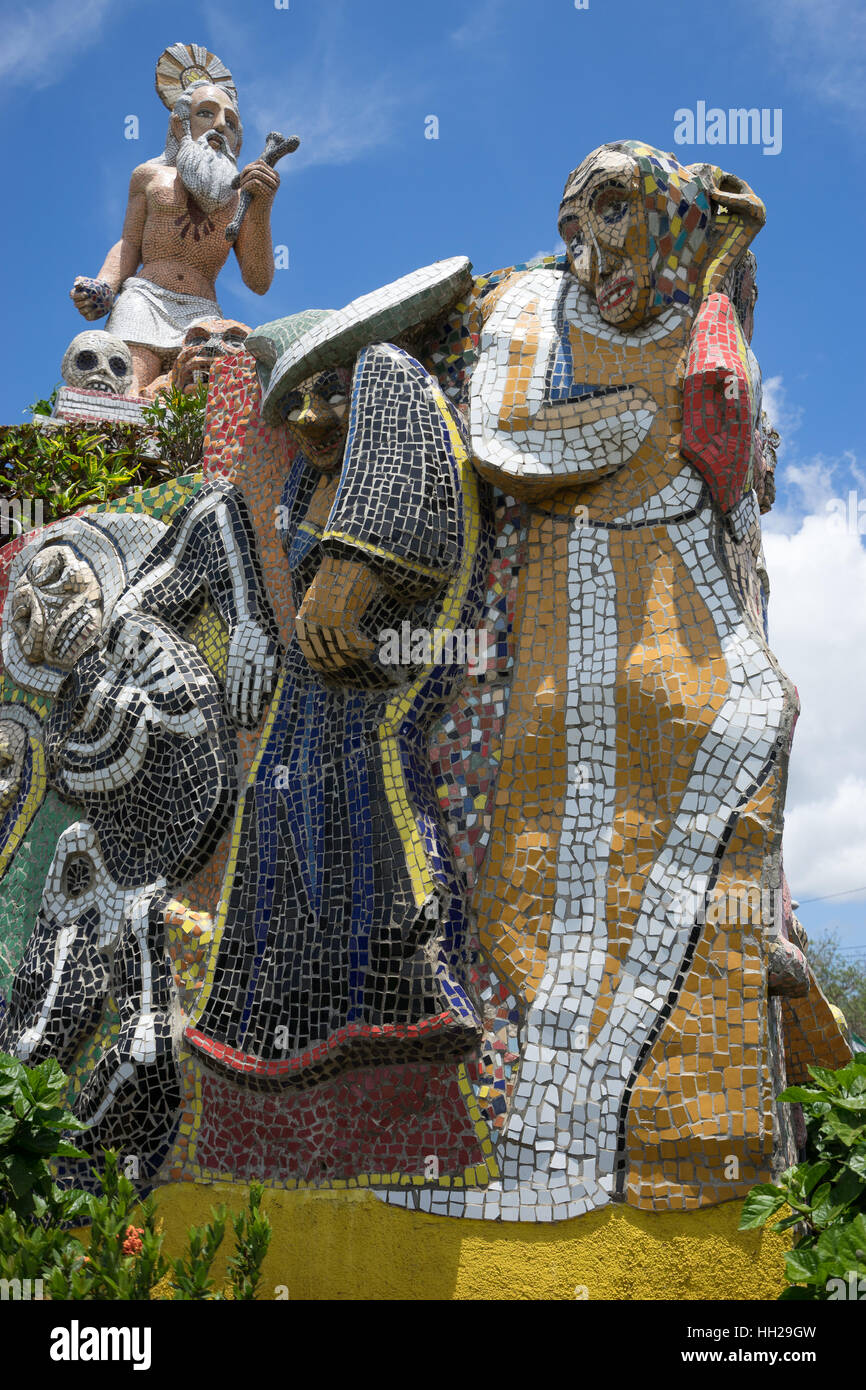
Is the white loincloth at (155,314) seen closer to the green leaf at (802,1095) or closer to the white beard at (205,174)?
the white beard at (205,174)

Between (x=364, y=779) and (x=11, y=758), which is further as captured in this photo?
(x=11, y=758)

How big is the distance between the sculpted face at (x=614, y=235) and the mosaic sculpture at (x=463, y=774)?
1cm

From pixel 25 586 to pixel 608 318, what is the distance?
3.38 meters

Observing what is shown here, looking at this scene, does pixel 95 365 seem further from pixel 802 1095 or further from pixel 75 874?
pixel 802 1095

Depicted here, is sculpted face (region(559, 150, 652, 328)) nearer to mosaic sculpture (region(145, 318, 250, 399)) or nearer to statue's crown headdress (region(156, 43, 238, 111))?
mosaic sculpture (region(145, 318, 250, 399))

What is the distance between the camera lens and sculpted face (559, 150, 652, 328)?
5699 millimetres

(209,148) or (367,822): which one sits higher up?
(209,148)

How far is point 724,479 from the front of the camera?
5.62m

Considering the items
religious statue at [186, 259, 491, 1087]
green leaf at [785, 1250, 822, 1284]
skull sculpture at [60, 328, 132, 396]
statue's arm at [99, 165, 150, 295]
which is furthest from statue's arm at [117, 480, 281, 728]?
statue's arm at [99, 165, 150, 295]

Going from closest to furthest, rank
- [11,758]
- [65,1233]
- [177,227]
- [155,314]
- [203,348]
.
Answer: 1. [65,1233]
2. [11,758]
3. [203,348]
4. [155,314]
5. [177,227]

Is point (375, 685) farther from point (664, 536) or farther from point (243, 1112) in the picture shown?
point (243, 1112)

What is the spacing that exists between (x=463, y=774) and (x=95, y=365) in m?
6.05

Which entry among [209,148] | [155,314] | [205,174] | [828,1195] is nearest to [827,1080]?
[828,1195]

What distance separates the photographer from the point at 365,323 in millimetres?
6207
